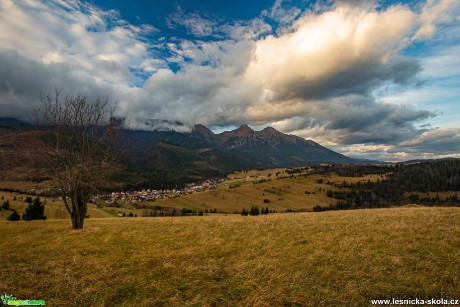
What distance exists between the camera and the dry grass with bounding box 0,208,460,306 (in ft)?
22.2

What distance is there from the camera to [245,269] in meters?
8.94

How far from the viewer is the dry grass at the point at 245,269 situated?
6770mm

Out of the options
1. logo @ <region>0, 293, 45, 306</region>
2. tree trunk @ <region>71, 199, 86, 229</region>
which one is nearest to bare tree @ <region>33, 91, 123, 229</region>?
tree trunk @ <region>71, 199, 86, 229</region>

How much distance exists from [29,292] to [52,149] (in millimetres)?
17492

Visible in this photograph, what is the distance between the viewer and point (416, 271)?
25.9ft

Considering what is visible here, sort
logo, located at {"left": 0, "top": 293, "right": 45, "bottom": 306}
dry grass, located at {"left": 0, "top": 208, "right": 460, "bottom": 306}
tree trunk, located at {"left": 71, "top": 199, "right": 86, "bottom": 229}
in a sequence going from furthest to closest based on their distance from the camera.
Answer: tree trunk, located at {"left": 71, "top": 199, "right": 86, "bottom": 229} → dry grass, located at {"left": 0, "top": 208, "right": 460, "bottom": 306} → logo, located at {"left": 0, "top": 293, "right": 45, "bottom": 306}

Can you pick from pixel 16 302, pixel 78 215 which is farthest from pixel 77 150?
pixel 16 302

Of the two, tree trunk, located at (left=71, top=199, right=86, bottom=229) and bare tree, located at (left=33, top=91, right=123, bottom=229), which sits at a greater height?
bare tree, located at (left=33, top=91, right=123, bottom=229)

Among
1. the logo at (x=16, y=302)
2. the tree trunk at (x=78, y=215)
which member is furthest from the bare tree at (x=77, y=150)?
the logo at (x=16, y=302)

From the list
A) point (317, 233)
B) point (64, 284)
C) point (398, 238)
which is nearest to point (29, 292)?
point (64, 284)

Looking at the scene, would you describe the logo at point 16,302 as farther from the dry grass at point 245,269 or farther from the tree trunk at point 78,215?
the tree trunk at point 78,215

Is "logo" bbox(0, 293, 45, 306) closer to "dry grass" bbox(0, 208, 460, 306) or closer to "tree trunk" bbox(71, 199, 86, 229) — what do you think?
"dry grass" bbox(0, 208, 460, 306)

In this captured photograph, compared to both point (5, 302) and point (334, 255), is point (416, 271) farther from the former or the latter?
point (5, 302)

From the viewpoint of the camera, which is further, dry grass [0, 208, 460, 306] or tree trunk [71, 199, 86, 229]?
tree trunk [71, 199, 86, 229]
